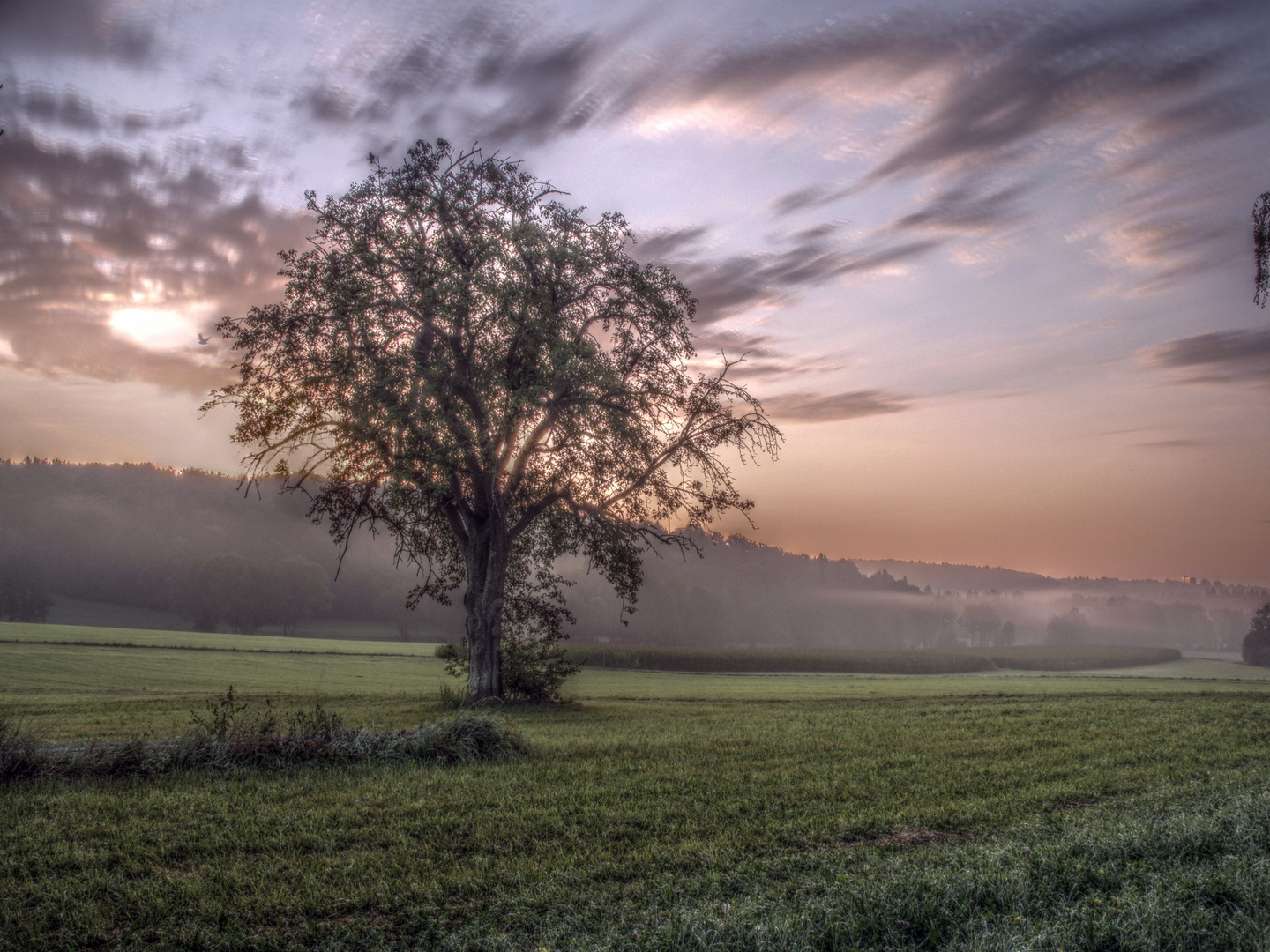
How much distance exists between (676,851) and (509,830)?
1904 mm

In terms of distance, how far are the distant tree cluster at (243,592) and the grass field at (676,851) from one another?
9352 cm

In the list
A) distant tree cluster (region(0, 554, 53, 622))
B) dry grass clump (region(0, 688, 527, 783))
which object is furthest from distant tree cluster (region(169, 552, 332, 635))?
dry grass clump (region(0, 688, 527, 783))

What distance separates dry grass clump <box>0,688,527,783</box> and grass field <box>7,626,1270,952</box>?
17.9 inches

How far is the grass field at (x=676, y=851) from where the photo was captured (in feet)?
17.6

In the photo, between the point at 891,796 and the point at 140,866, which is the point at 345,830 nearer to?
the point at 140,866

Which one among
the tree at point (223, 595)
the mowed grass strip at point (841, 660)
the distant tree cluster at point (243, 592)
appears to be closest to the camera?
the mowed grass strip at point (841, 660)

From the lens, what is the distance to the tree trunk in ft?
76.7

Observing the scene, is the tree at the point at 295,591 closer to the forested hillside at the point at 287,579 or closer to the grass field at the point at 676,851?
the forested hillside at the point at 287,579

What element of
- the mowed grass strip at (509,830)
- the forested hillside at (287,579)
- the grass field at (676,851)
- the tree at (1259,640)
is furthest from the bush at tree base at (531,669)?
the tree at (1259,640)

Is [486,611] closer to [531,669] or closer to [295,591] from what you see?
[531,669]

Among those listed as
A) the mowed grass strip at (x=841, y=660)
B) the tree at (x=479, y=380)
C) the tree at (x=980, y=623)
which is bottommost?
the tree at (x=980, y=623)

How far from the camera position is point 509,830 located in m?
8.14

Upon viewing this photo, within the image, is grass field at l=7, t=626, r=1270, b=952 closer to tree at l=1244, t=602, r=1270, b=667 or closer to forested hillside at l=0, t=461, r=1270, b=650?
forested hillside at l=0, t=461, r=1270, b=650

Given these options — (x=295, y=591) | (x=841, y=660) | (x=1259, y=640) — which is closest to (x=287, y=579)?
(x=295, y=591)
